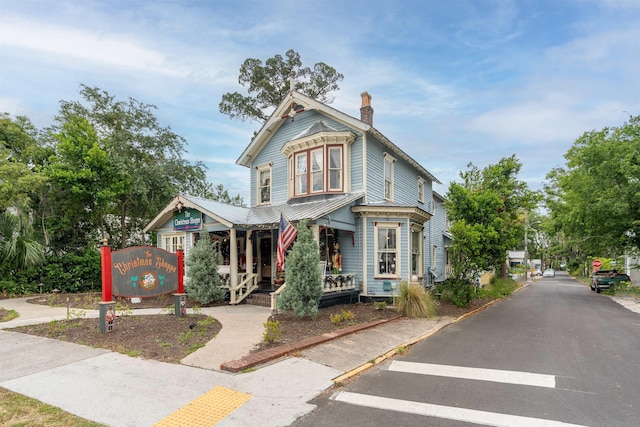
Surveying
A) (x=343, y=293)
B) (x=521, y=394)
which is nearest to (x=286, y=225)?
(x=343, y=293)

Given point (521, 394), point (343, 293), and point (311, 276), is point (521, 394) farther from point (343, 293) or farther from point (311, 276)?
point (343, 293)

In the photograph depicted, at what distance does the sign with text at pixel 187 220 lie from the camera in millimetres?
14531

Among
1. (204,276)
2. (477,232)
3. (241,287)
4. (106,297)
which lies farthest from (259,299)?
(477,232)

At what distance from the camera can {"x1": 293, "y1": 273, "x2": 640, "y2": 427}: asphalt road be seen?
4.49 meters

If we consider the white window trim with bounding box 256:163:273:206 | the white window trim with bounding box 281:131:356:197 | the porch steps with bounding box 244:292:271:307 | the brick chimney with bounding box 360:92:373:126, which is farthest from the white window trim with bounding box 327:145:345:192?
the porch steps with bounding box 244:292:271:307

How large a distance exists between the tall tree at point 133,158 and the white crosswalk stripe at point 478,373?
57.5 ft

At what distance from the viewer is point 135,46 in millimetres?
11641

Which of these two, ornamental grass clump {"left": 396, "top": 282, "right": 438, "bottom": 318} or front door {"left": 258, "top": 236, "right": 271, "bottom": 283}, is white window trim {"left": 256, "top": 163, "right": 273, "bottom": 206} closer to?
front door {"left": 258, "top": 236, "right": 271, "bottom": 283}

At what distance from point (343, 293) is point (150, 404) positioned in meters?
8.66

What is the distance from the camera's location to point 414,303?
1173 centimetres

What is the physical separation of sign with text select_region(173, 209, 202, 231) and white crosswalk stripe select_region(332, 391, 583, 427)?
1093 centimetres

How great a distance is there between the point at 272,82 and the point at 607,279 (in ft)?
95.6

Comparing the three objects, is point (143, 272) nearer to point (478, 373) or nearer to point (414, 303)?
point (478, 373)

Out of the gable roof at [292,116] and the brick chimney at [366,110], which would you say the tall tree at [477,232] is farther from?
the brick chimney at [366,110]
